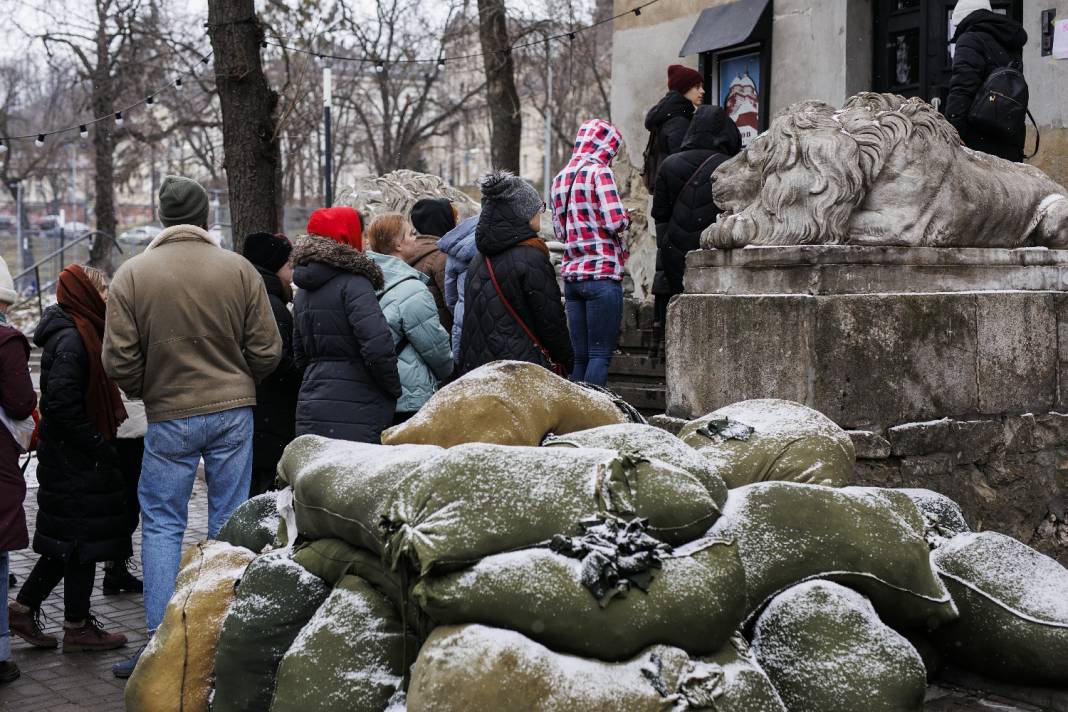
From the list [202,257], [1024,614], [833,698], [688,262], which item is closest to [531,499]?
[833,698]

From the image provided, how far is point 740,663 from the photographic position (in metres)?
2.89

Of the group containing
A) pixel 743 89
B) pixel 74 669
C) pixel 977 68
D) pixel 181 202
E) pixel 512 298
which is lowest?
pixel 74 669

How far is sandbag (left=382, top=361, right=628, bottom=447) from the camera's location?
3.76 meters

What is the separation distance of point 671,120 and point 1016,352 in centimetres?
302

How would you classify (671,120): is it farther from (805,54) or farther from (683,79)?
(805,54)

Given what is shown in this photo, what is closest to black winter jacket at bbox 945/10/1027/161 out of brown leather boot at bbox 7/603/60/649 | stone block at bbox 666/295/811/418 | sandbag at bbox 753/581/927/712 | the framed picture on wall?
stone block at bbox 666/295/811/418

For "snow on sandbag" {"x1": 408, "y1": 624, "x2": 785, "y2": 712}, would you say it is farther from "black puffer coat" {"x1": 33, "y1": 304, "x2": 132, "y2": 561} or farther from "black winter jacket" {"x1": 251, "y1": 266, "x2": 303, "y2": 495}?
"black winter jacket" {"x1": 251, "y1": 266, "x2": 303, "y2": 495}

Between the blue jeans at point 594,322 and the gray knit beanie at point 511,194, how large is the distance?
1.04 m

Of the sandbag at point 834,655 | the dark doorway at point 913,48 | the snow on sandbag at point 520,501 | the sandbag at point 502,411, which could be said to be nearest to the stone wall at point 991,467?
the sandbag at point 502,411

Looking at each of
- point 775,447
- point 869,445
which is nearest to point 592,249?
point 869,445

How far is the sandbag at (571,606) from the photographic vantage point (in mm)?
2760

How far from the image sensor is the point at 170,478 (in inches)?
200

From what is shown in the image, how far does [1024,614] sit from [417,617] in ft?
5.85

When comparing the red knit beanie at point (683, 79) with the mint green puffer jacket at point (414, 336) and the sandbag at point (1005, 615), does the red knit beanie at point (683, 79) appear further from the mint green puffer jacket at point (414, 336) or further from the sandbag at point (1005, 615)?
the sandbag at point (1005, 615)
